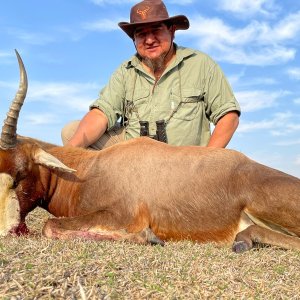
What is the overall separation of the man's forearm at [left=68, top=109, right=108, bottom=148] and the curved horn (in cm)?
180

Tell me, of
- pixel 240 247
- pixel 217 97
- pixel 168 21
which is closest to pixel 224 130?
pixel 217 97

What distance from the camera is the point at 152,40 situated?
25.7ft

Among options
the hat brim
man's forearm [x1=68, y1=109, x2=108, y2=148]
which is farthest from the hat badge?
man's forearm [x1=68, y1=109, x2=108, y2=148]

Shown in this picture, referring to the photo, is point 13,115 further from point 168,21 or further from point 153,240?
point 168,21

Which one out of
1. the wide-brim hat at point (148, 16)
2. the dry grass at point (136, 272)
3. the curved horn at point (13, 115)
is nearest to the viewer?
the dry grass at point (136, 272)

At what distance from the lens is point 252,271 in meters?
3.98

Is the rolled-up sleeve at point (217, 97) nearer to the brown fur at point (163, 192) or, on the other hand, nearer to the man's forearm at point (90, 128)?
the man's forearm at point (90, 128)

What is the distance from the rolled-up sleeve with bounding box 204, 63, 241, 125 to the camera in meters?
7.73

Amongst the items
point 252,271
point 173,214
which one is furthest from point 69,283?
point 173,214

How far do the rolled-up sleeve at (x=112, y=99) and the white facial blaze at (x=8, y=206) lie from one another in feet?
8.98

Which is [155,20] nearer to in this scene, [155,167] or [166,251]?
[155,167]

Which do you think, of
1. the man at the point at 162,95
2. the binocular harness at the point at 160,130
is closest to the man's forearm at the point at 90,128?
the man at the point at 162,95

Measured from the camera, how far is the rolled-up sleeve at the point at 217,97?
25.4 feet

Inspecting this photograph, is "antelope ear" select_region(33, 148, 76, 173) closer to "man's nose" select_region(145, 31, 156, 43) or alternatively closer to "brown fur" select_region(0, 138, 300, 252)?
"brown fur" select_region(0, 138, 300, 252)
